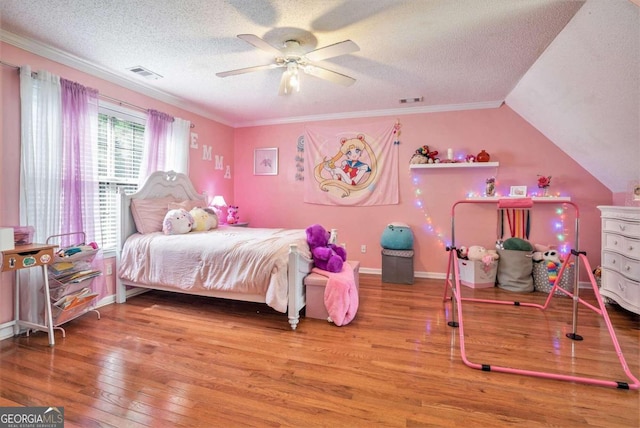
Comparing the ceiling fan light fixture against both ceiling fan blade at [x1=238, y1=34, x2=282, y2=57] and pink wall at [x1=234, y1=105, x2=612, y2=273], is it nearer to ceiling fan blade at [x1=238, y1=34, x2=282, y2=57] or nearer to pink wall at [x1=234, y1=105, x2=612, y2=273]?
ceiling fan blade at [x1=238, y1=34, x2=282, y2=57]

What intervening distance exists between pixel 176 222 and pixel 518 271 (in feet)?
13.6

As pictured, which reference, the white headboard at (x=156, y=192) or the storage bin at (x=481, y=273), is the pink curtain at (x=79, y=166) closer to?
the white headboard at (x=156, y=192)

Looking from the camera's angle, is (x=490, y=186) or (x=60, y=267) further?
(x=490, y=186)

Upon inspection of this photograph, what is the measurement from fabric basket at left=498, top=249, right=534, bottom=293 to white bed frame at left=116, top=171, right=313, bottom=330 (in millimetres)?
2563

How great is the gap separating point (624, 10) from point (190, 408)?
3.45 m

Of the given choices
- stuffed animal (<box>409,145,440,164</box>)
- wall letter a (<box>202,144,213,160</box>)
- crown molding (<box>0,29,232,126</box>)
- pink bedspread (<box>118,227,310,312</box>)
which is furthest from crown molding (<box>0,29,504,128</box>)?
pink bedspread (<box>118,227,310,312</box>)

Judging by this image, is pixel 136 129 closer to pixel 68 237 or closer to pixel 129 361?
pixel 68 237

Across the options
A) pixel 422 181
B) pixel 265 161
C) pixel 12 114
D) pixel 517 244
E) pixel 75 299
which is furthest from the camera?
pixel 265 161

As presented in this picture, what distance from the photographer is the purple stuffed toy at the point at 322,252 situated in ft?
9.25

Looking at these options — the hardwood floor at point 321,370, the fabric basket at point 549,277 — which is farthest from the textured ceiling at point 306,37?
the hardwood floor at point 321,370

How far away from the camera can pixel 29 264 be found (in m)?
2.16

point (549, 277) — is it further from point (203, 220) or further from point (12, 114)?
point (12, 114)

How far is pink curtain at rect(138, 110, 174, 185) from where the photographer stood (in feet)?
11.5

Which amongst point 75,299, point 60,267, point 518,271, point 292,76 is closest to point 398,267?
point 518,271
